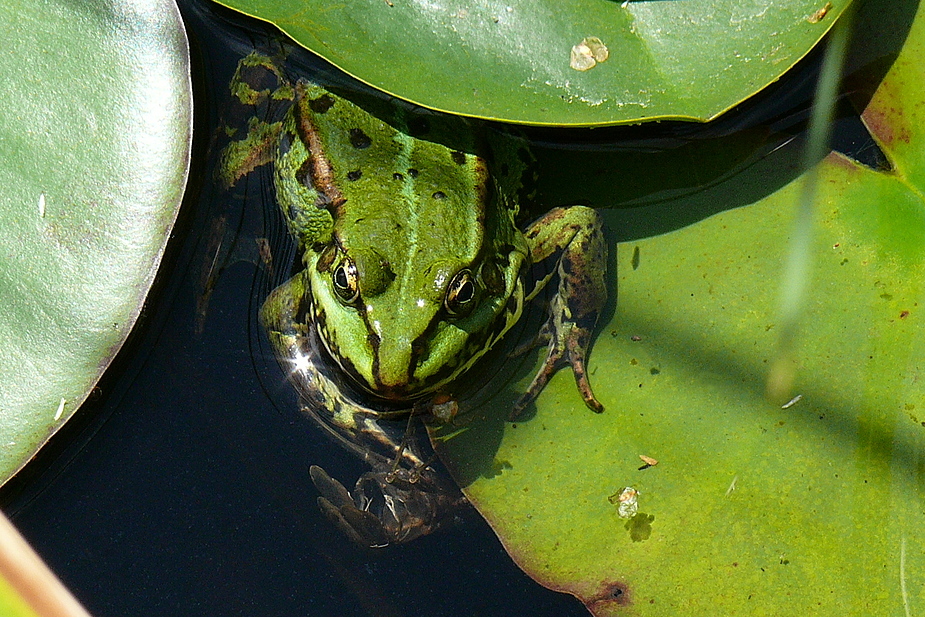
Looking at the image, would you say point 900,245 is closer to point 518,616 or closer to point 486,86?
point 486,86

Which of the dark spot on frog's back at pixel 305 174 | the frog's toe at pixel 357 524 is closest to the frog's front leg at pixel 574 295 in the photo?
the frog's toe at pixel 357 524

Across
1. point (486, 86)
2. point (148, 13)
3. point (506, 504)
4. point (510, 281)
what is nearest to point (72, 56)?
point (148, 13)

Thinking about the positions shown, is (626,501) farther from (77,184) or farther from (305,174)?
(77,184)

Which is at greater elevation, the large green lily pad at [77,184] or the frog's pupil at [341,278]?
the large green lily pad at [77,184]

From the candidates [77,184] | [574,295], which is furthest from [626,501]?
[77,184]

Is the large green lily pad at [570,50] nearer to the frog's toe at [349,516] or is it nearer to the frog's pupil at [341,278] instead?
the frog's pupil at [341,278]

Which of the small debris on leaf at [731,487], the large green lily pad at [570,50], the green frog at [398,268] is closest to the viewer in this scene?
the large green lily pad at [570,50]
